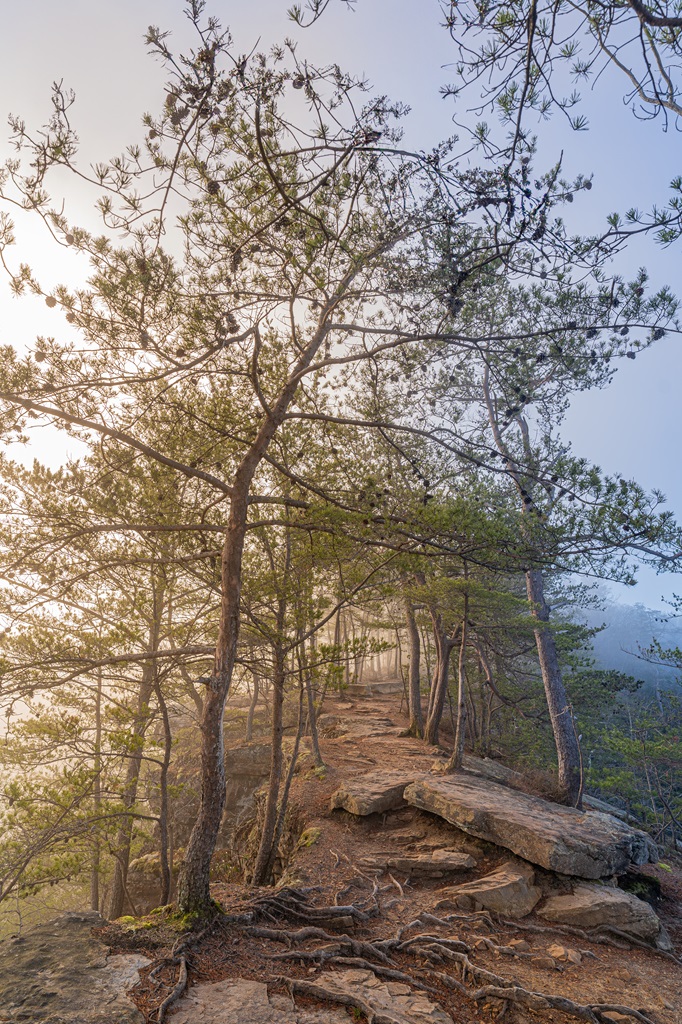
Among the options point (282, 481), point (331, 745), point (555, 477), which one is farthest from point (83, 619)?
point (331, 745)

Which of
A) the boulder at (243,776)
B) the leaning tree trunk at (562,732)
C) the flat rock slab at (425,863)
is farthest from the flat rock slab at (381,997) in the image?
the boulder at (243,776)

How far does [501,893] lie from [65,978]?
20.1 ft

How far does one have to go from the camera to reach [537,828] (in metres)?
8.20

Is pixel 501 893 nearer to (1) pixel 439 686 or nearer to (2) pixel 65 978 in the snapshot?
(2) pixel 65 978

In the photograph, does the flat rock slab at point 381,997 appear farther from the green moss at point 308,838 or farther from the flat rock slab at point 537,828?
the green moss at point 308,838

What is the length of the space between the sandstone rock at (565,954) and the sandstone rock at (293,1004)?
2.67 meters

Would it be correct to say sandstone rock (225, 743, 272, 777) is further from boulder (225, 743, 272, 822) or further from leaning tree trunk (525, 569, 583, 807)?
leaning tree trunk (525, 569, 583, 807)

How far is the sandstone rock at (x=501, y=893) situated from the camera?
283 inches

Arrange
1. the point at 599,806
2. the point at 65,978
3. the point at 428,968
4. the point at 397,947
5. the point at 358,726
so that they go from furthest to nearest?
the point at 358,726 < the point at 599,806 < the point at 397,947 < the point at 428,968 < the point at 65,978

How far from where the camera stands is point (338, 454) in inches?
277

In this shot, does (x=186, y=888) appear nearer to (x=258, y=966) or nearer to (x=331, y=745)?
(x=258, y=966)

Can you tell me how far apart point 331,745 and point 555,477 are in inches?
522

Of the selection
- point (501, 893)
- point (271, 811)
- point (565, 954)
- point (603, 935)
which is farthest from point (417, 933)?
point (603, 935)

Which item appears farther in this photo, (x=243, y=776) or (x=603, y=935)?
(x=243, y=776)
